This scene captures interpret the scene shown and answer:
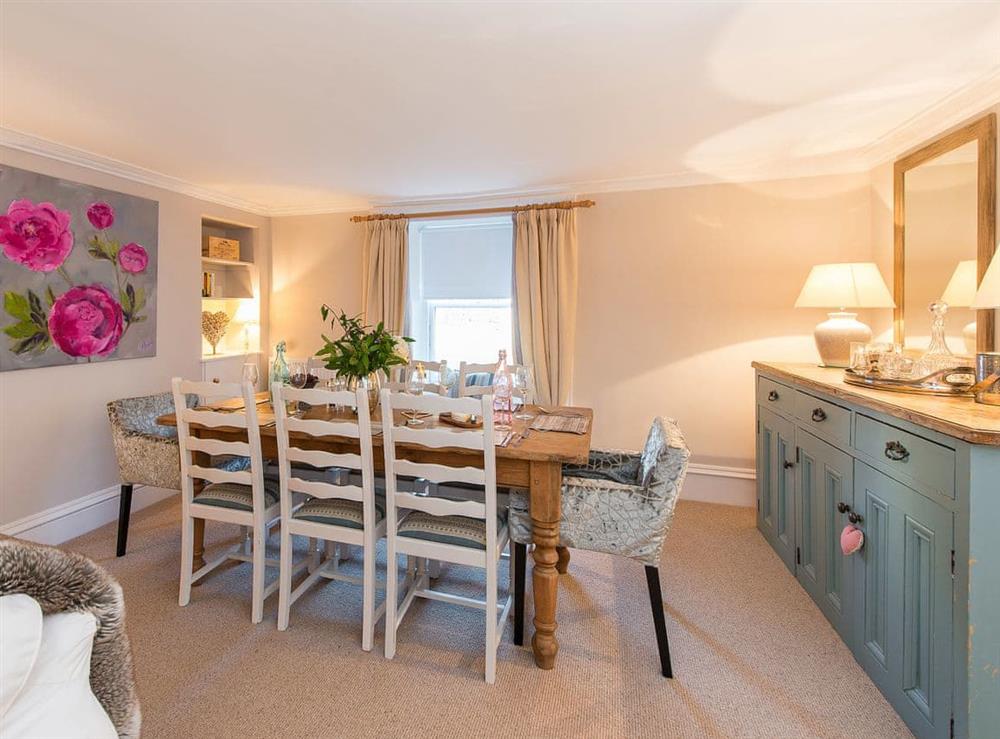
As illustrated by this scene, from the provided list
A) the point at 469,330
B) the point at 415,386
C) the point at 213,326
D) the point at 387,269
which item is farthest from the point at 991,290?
the point at 213,326

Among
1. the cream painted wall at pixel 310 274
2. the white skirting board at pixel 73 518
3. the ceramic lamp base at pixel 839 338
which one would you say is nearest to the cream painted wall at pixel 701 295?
the ceramic lamp base at pixel 839 338

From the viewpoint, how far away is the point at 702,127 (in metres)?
2.61

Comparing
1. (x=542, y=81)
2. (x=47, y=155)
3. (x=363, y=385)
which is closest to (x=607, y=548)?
(x=363, y=385)

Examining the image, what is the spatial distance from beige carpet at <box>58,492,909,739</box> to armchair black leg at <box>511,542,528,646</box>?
0.05 meters

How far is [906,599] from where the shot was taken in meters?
1.56

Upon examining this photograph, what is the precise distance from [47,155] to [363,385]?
7.90ft

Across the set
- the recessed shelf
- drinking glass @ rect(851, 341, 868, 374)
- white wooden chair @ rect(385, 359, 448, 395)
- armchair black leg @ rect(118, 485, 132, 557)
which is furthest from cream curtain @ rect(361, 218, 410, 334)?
drinking glass @ rect(851, 341, 868, 374)

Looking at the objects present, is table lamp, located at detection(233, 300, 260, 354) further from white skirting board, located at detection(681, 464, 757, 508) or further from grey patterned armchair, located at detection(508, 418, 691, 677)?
white skirting board, located at detection(681, 464, 757, 508)

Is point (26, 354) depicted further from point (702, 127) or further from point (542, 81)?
point (702, 127)

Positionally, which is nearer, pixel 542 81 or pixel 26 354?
pixel 542 81

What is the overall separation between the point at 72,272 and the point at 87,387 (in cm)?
73

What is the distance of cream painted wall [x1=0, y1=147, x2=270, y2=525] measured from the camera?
274 centimetres

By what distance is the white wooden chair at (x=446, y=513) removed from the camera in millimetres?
1753

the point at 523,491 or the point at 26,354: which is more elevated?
the point at 26,354
